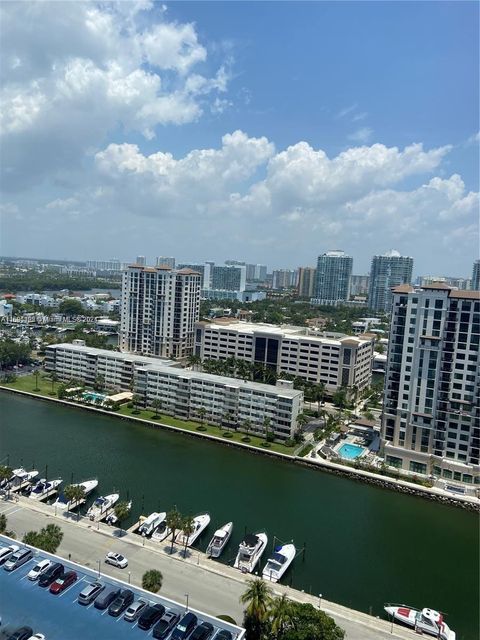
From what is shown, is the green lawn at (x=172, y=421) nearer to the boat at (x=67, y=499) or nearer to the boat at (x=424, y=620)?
the boat at (x=67, y=499)

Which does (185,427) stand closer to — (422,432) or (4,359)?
(422,432)

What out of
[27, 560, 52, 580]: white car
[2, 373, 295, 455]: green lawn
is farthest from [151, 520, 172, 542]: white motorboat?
[2, 373, 295, 455]: green lawn

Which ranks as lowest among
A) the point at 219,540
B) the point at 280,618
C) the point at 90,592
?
the point at 219,540

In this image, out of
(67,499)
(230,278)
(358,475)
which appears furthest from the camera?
(230,278)

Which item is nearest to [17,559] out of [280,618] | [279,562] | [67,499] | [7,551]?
[7,551]

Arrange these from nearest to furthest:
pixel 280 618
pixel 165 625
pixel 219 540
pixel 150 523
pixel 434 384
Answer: pixel 165 625, pixel 280 618, pixel 219 540, pixel 150 523, pixel 434 384

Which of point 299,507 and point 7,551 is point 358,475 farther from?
point 7,551

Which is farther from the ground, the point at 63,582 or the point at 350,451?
the point at 63,582
